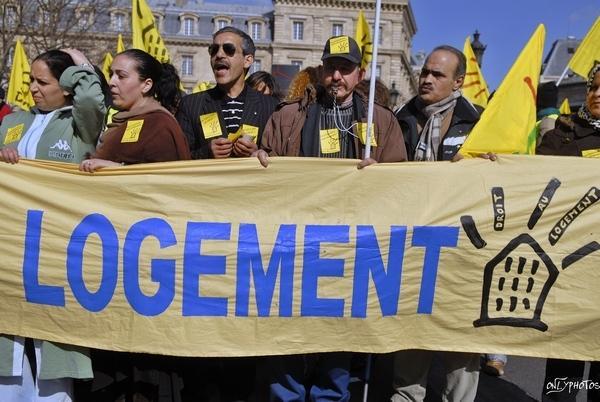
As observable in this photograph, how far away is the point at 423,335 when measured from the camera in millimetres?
3102

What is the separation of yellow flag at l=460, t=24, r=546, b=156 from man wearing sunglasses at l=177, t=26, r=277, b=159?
1.34 m

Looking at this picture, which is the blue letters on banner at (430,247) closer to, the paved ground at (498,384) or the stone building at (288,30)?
the paved ground at (498,384)

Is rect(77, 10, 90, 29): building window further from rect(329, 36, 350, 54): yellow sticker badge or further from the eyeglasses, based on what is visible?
rect(329, 36, 350, 54): yellow sticker badge

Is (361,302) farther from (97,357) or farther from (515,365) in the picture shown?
(515,365)

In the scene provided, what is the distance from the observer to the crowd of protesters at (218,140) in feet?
9.98

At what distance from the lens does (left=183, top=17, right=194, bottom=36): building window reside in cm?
6938

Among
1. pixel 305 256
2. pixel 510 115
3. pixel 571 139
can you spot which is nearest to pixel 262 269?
pixel 305 256

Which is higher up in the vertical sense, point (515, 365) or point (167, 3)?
point (167, 3)

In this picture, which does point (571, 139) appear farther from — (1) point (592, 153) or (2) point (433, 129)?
(2) point (433, 129)

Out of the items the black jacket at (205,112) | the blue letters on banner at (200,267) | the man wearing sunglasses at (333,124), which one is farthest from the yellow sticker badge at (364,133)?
the blue letters on banner at (200,267)

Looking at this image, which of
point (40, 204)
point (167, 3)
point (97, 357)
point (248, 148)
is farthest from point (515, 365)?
point (167, 3)

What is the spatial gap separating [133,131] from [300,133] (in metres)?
0.91

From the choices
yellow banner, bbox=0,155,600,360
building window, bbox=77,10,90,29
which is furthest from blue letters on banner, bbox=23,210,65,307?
building window, bbox=77,10,90,29

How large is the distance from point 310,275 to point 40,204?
1.39 meters
